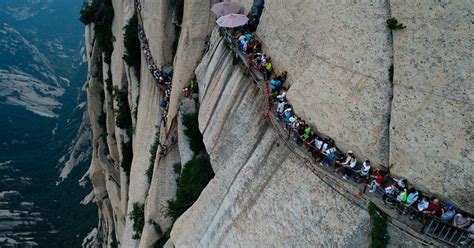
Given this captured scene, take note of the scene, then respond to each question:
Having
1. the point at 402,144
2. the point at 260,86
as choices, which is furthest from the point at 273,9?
the point at 402,144

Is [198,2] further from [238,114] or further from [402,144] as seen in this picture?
[402,144]

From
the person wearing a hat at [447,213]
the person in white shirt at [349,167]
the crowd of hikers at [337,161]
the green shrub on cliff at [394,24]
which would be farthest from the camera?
the person in white shirt at [349,167]

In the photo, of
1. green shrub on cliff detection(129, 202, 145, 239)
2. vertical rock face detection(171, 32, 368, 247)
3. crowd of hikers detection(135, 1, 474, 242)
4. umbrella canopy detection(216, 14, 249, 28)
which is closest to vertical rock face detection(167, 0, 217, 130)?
vertical rock face detection(171, 32, 368, 247)

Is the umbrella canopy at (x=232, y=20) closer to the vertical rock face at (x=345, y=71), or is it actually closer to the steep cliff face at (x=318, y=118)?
the steep cliff face at (x=318, y=118)

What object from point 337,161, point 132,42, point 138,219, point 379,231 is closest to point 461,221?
point 379,231

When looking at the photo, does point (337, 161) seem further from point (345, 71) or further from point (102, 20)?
point (102, 20)

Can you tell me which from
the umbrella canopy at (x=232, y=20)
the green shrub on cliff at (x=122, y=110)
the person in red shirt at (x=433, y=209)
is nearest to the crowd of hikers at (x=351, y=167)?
the person in red shirt at (x=433, y=209)

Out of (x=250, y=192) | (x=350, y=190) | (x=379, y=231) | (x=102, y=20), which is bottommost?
(x=102, y=20)
